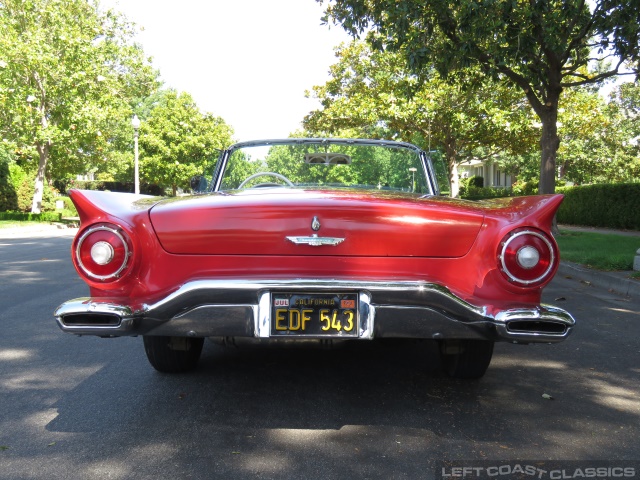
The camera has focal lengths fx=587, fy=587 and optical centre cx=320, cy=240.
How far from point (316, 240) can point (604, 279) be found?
22.0 ft

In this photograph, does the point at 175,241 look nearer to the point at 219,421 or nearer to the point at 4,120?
the point at 219,421

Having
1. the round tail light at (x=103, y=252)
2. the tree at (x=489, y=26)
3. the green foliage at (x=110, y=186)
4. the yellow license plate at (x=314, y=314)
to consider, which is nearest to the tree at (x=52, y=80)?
the tree at (x=489, y=26)

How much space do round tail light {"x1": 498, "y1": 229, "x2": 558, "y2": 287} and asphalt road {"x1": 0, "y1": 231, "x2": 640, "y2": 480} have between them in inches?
30.1

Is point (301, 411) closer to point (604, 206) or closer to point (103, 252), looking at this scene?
point (103, 252)

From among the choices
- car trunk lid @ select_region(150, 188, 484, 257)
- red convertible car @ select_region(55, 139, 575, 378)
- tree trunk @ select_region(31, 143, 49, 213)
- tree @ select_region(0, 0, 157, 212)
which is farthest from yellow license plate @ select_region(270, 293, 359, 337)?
tree trunk @ select_region(31, 143, 49, 213)

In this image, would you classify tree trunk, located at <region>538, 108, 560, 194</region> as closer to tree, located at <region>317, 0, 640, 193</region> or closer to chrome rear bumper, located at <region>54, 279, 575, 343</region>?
tree, located at <region>317, 0, 640, 193</region>

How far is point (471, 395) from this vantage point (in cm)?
339

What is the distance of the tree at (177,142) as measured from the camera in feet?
141

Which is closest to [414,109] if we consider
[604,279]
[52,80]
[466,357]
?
[604,279]

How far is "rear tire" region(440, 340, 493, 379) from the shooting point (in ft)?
10.6

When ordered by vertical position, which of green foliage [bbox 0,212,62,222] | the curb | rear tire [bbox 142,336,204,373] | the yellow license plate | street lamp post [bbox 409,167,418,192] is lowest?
green foliage [bbox 0,212,62,222]

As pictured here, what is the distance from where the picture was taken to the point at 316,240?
9.04 ft

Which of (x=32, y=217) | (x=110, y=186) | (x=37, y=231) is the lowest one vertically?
(x=37, y=231)

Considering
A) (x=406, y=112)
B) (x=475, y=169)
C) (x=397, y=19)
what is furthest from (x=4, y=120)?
(x=475, y=169)
